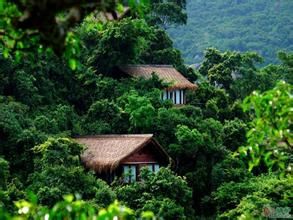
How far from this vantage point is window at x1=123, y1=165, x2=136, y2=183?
2083 cm

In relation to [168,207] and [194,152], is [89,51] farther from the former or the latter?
[168,207]

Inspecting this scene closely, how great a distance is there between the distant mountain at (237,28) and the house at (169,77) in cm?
3832

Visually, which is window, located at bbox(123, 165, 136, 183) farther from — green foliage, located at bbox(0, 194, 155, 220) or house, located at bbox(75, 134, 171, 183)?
green foliage, located at bbox(0, 194, 155, 220)

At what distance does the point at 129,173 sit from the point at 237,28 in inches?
2179

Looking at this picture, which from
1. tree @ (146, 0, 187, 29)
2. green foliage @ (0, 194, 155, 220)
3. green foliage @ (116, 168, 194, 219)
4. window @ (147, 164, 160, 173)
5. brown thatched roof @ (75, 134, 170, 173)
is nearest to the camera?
green foliage @ (0, 194, 155, 220)

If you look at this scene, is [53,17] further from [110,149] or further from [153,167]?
[153,167]

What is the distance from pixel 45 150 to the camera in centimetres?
1881

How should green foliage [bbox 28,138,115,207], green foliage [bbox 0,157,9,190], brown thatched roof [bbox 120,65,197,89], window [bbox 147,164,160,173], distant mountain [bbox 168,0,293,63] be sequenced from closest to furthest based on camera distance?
green foliage [bbox 28,138,115,207]
green foliage [bbox 0,157,9,190]
window [bbox 147,164,160,173]
brown thatched roof [bbox 120,65,197,89]
distant mountain [bbox 168,0,293,63]

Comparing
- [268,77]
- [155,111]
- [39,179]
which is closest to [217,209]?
[155,111]

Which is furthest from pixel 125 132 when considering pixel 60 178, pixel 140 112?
pixel 60 178

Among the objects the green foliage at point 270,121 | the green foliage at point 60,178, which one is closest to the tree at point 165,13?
the green foliage at point 60,178

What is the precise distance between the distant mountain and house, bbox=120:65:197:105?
3832cm

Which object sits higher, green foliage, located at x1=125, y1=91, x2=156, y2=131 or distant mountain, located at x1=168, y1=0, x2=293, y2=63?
distant mountain, located at x1=168, y1=0, x2=293, y2=63

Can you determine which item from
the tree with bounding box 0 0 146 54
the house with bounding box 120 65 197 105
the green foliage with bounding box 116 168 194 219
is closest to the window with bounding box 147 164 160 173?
the green foliage with bounding box 116 168 194 219
